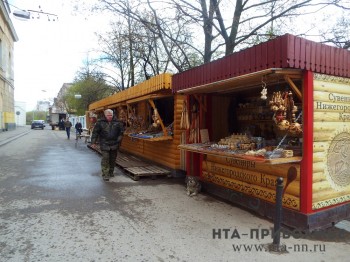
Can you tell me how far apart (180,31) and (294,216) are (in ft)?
44.2

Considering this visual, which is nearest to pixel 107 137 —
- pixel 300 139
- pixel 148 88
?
pixel 148 88

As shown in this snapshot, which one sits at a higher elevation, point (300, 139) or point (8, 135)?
point (300, 139)

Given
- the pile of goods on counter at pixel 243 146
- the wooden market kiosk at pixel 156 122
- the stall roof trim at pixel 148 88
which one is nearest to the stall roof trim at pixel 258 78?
the pile of goods on counter at pixel 243 146

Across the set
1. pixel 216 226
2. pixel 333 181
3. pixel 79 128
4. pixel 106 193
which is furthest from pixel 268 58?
pixel 79 128

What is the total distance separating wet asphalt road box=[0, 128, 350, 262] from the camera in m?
3.85

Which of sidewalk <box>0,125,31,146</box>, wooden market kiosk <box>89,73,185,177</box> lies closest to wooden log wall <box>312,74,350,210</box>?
wooden market kiosk <box>89,73,185,177</box>

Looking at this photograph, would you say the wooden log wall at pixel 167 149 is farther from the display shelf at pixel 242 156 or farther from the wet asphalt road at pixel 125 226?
the display shelf at pixel 242 156

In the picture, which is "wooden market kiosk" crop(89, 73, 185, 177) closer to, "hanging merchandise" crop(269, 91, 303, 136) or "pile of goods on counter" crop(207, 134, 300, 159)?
"pile of goods on counter" crop(207, 134, 300, 159)

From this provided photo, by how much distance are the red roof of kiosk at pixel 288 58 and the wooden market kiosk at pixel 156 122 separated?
3348 mm

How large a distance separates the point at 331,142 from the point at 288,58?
5.25 ft

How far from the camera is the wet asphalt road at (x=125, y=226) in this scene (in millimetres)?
3846

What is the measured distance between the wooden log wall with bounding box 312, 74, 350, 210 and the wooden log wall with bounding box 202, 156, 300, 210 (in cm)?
34

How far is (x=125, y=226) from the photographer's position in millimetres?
4809

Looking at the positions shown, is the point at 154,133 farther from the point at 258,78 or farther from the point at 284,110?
the point at 284,110
